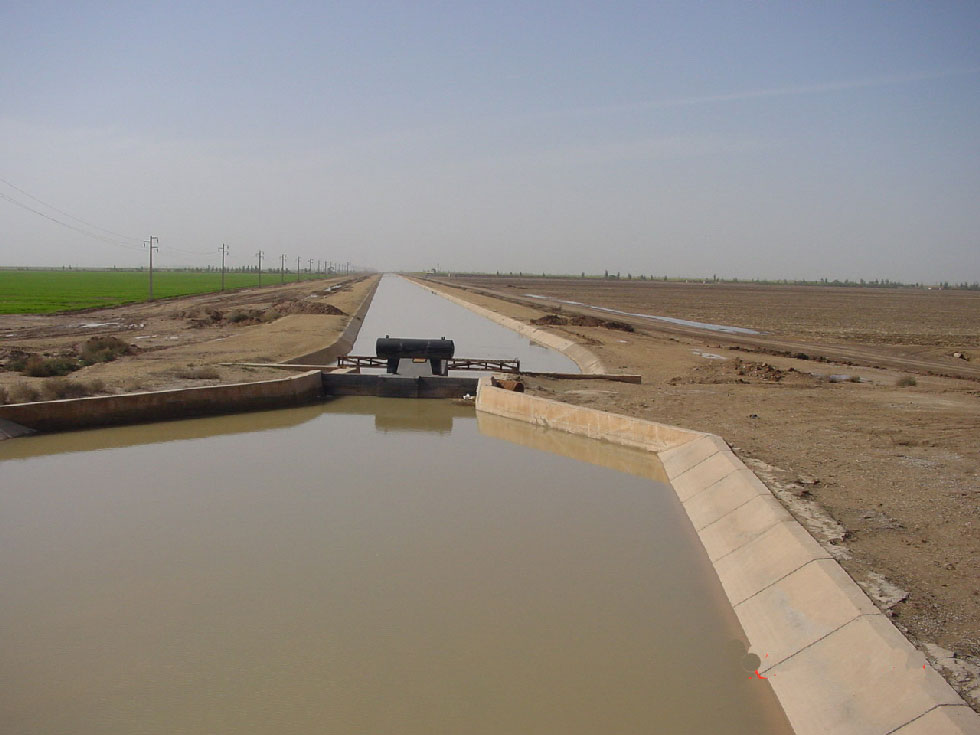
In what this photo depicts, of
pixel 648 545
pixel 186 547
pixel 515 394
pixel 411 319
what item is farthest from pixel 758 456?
pixel 411 319

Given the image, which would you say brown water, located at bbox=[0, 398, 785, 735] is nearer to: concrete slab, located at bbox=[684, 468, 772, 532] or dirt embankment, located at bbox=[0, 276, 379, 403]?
concrete slab, located at bbox=[684, 468, 772, 532]

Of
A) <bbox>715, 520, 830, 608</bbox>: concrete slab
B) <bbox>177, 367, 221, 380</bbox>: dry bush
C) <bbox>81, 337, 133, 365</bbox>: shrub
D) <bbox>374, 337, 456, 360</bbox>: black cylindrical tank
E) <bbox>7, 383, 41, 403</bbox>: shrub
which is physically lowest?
<bbox>715, 520, 830, 608</bbox>: concrete slab

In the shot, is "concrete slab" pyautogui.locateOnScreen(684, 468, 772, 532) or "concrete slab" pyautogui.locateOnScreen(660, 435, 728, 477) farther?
"concrete slab" pyautogui.locateOnScreen(660, 435, 728, 477)

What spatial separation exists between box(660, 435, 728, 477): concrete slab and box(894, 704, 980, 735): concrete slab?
673cm

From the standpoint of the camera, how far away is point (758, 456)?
36.8 ft

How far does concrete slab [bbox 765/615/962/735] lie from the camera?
4652mm

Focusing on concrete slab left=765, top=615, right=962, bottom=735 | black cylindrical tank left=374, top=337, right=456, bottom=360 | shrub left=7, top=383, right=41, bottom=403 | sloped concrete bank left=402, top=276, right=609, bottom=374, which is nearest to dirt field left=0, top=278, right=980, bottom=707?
shrub left=7, top=383, right=41, bottom=403

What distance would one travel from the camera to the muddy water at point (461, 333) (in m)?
29.0

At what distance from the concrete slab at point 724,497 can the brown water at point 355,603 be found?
0.35 m

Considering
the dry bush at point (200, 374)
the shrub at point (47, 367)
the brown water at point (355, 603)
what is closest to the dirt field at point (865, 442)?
the brown water at point (355, 603)

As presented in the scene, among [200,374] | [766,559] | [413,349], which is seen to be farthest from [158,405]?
[766,559]

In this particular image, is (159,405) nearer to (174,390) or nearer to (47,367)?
(174,390)

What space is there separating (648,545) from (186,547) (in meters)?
5.24

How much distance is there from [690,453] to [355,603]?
6741 millimetres
